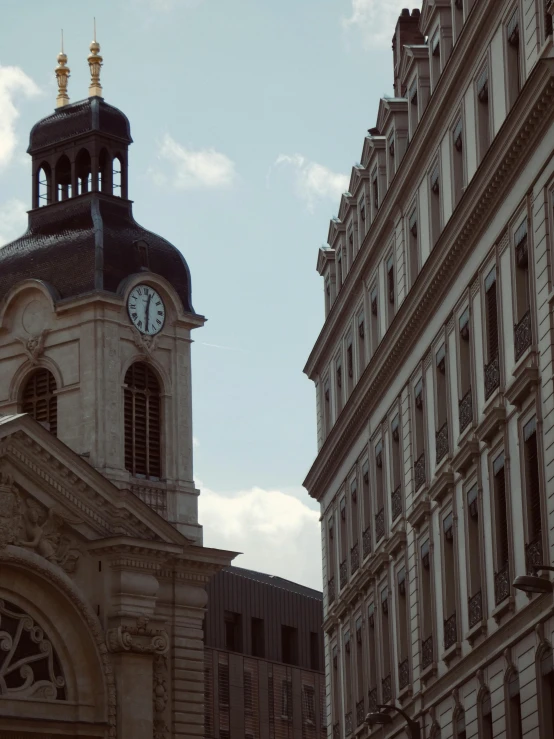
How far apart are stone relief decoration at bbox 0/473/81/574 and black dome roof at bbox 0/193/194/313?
1003 centimetres

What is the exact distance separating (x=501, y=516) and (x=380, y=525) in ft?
44.7

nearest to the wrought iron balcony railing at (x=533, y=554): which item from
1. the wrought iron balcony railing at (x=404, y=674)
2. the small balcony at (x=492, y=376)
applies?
the small balcony at (x=492, y=376)

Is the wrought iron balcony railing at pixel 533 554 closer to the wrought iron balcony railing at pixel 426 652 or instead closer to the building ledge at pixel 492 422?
the building ledge at pixel 492 422

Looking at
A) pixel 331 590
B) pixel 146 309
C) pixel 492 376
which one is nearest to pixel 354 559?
pixel 331 590

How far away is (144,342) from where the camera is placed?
6262 centimetres

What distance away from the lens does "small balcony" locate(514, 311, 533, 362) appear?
120ft

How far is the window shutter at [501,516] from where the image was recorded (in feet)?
127

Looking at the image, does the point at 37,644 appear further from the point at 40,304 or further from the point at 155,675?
the point at 40,304

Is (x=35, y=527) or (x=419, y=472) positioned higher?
(x=35, y=527)

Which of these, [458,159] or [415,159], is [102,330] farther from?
[458,159]

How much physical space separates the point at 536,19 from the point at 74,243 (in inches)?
1145

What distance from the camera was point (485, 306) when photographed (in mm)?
40500

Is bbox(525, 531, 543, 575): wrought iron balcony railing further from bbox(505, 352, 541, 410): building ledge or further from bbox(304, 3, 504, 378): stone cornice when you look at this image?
bbox(304, 3, 504, 378): stone cornice

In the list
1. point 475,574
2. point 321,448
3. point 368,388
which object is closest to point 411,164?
point 368,388
